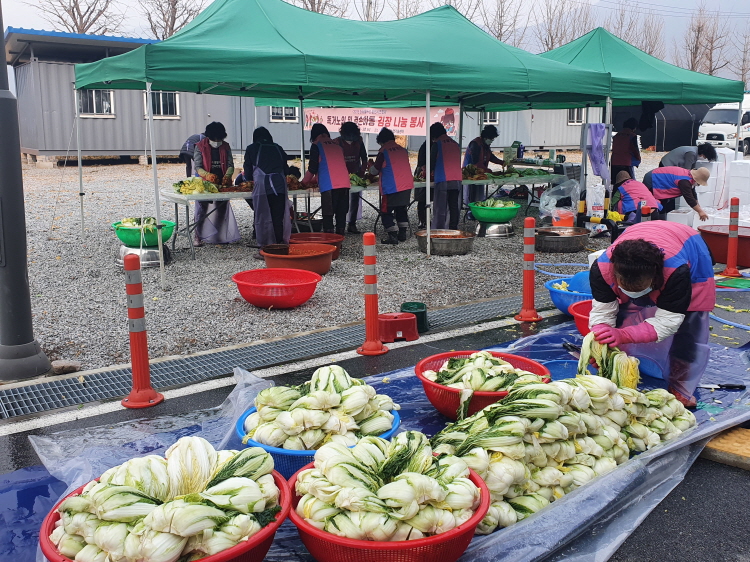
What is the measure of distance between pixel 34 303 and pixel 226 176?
412 centimetres

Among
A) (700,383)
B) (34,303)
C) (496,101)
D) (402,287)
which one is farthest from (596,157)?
(34,303)

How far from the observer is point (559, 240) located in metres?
11.1

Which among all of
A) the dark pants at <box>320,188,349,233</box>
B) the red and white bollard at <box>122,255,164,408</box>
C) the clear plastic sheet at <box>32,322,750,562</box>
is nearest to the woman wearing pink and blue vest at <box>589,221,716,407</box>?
the clear plastic sheet at <box>32,322,750,562</box>

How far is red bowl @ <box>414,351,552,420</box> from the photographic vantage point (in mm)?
3975

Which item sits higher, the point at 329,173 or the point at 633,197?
the point at 329,173

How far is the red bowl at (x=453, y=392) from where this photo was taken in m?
3.97

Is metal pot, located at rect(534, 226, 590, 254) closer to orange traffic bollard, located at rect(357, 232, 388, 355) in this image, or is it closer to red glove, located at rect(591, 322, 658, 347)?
orange traffic bollard, located at rect(357, 232, 388, 355)

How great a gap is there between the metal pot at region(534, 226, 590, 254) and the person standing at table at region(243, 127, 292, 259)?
13.5 ft

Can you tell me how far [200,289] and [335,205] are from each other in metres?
3.81

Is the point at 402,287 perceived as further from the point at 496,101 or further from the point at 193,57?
the point at 496,101

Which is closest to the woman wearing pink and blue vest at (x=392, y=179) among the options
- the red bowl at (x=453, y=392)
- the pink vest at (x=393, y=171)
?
the pink vest at (x=393, y=171)

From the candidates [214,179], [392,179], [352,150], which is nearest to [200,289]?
[214,179]

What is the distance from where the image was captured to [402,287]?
8.79m

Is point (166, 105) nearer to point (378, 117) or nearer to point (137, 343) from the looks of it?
point (378, 117)
